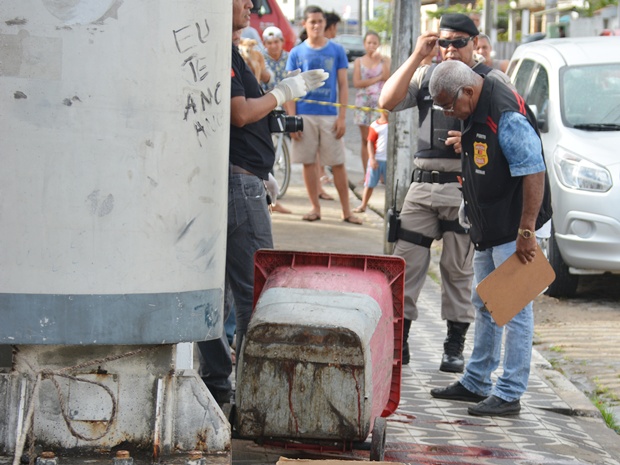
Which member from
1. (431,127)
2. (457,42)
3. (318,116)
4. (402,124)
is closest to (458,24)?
(457,42)

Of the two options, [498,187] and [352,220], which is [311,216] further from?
[498,187]

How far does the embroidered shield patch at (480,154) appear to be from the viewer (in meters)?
5.66

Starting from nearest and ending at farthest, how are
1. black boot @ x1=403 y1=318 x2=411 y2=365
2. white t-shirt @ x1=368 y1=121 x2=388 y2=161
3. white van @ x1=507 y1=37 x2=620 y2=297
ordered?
black boot @ x1=403 y1=318 x2=411 y2=365 → white van @ x1=507 y1=37 x2=620 y2=297 → white t-shirt @ x1=368 y1=121 x2=388 y2=161

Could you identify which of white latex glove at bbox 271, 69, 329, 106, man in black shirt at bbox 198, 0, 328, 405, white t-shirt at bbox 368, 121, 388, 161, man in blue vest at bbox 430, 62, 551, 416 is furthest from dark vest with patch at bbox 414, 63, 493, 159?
white t-shirt at bbox 368, 121, 388, 161

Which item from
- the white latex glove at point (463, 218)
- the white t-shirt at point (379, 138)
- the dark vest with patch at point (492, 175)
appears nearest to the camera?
the dark vest with patch at point (492, 175)

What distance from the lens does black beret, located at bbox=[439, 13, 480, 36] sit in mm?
6328

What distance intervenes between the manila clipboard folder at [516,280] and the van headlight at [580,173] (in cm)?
317

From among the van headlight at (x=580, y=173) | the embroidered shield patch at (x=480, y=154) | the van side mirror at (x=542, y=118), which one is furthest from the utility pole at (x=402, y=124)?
the embroidered shield patch at (x=480, y=154)

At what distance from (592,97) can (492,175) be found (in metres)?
4.06

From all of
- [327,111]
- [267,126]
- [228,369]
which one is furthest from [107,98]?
[327,111]

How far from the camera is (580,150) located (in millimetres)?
8836

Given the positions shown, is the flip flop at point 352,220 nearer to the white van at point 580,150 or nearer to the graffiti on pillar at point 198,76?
the white van at point 580,150

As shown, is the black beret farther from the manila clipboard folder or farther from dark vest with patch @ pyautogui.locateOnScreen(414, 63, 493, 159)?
the manila clipboard folder

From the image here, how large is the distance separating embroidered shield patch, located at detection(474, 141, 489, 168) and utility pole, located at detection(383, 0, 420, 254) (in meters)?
3.54
